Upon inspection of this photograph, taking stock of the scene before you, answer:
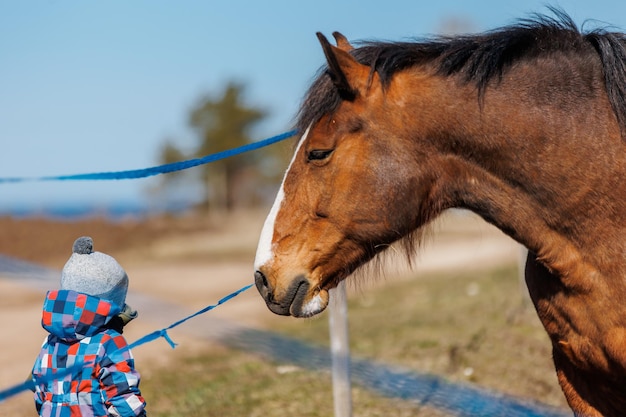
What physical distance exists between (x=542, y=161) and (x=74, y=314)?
1.92m


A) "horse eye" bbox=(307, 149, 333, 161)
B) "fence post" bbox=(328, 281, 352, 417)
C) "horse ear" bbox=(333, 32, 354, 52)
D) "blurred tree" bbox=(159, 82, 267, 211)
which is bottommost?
"blurred tree" bbox=(159, 82, 267, 211)

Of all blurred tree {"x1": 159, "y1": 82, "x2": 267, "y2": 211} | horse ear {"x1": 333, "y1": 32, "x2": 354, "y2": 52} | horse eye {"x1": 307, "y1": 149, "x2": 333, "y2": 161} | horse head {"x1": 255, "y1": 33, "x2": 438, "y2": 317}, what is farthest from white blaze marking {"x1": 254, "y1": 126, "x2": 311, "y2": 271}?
blurred tree {"x1": 159, "y1": 82, "x2": 267, "y2": 211}

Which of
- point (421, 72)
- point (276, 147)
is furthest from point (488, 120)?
point (276, 147)

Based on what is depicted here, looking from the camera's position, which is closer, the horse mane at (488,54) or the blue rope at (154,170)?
the horse mane at (488,54)

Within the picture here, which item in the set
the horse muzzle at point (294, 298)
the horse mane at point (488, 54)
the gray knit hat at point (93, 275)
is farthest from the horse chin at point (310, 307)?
the gray knit hat at point (93, 275)

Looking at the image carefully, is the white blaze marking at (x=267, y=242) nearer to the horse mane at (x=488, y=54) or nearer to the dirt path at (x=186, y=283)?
the horse mane at (x=488, y=54)

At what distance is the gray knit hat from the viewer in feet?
9.57

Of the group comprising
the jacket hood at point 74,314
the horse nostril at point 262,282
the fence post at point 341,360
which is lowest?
the fence post at point 341,360

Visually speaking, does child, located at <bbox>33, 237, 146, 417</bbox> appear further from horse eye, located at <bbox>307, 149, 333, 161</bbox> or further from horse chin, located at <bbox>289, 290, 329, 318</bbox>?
horse eye, located at <bbox>307, 149, 333, 161</bbox>

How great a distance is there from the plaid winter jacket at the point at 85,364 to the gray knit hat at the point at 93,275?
5 cm

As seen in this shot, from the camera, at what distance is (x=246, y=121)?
3719cm

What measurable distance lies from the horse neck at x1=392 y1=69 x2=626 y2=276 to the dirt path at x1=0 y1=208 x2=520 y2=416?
65 centimetres

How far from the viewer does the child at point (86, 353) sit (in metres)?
2.84

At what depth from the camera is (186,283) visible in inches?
543
